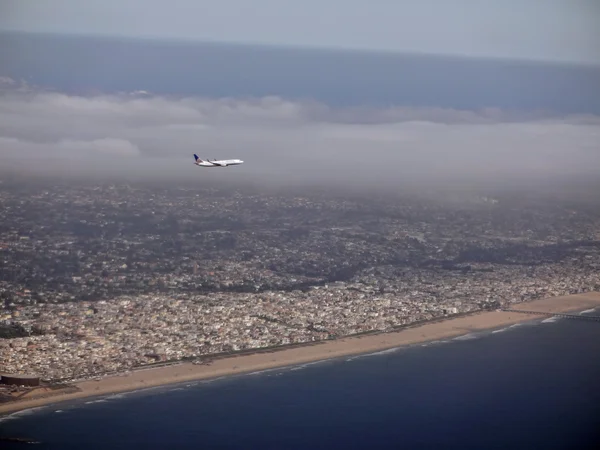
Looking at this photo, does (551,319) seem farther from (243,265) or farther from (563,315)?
(243,265)

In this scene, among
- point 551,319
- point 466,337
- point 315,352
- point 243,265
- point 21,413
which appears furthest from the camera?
point 243,265

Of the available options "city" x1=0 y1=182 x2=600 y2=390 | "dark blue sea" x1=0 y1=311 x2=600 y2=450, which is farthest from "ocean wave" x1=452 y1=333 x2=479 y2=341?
"city" x1=0 y1=182 x2=600 y2=390

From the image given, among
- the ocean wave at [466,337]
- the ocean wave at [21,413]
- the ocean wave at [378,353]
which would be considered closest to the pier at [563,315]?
the ocean wave at [466,337]

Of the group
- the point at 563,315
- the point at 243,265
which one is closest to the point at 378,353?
the point at 563,315

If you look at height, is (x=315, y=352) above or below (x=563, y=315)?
below

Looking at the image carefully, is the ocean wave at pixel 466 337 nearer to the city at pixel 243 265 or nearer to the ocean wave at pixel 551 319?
the city at pixel 243 265

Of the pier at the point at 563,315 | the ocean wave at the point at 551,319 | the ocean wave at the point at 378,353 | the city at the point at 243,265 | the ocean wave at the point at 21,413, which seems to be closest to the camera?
the ocean wave at the point at 21,413

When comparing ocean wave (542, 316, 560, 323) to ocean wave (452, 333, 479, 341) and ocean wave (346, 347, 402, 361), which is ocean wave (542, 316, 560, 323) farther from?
ocean wave (346, 347, 402, 361)
